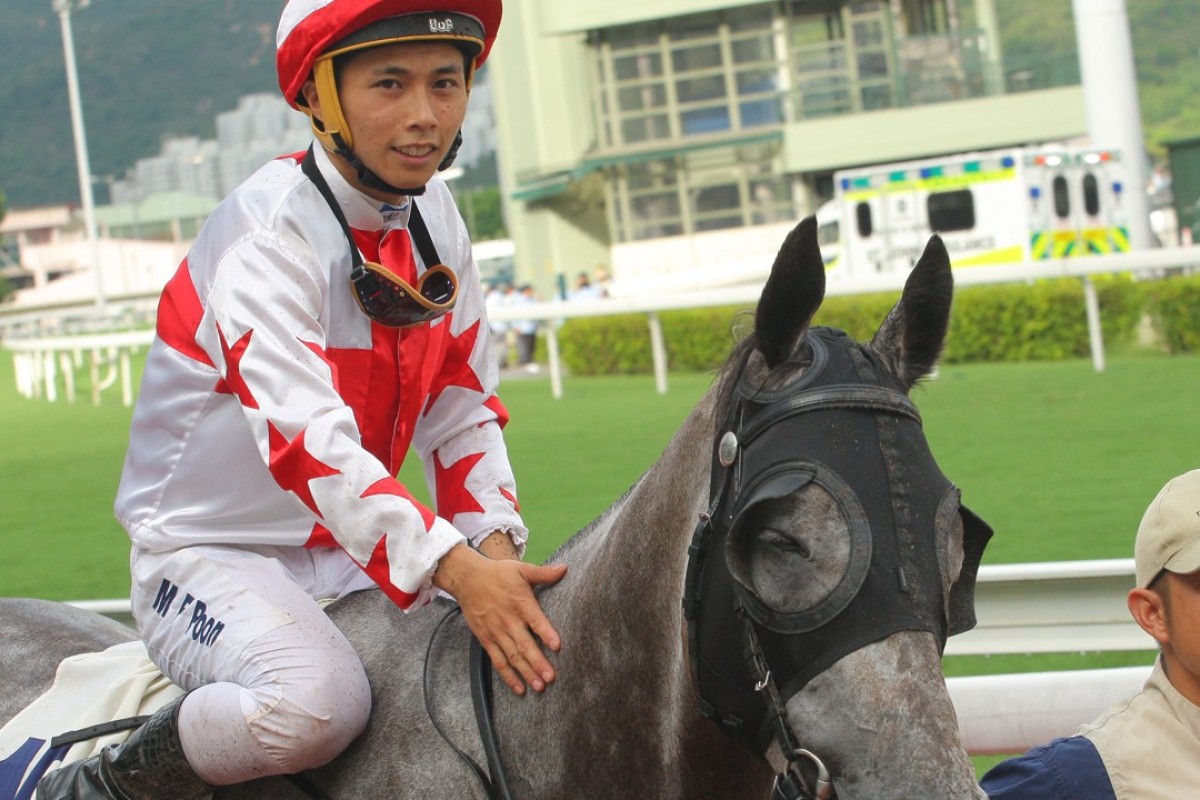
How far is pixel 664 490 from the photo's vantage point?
6.64 feet

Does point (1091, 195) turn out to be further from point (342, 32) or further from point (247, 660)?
point (247, 660)

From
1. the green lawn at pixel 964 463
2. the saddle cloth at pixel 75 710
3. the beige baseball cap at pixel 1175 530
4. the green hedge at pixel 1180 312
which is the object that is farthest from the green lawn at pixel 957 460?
the beige baseball cap at pixel 1175 530

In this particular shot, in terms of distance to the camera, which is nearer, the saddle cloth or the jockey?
the jockey

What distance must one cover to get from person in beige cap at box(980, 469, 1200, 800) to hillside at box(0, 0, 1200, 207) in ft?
530

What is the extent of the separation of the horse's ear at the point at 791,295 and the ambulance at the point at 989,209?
18695 millimetres

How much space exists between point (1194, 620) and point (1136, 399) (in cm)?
889

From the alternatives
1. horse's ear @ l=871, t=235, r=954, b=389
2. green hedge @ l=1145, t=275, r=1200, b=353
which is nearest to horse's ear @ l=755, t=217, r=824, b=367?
horse's ear @ l=871, t=235, r=954, b=389

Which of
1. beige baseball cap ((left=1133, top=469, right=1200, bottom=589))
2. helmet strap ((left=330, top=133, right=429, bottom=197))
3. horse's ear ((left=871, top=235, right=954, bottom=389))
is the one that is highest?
helmet strap ((left=330, top=133, right=429, bottom=197))

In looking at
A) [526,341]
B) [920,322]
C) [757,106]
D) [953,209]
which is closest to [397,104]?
[920,322]

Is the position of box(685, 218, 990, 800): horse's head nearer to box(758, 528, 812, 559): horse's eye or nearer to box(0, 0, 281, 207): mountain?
box(758, 528, 812, 559): horse's eye

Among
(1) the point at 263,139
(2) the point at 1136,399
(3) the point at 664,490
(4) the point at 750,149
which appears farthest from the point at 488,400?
(1) the point at 263,139

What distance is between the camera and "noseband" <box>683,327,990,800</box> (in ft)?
5.57

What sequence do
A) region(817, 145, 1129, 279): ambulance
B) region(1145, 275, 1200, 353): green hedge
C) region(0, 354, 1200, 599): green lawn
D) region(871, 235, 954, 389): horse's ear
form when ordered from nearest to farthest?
1. region(871, 235, 954, 389): horse's ear
2. region(0, 354, 1200, 599): green lawn
3. region(1145, 275, 1200, 353): green hedge
4. region(817, 145, 1129, 279): ambulance

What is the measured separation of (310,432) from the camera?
2.11 m
